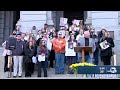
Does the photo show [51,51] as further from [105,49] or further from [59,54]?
[105,49]

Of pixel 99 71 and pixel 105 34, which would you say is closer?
pixel 99 71

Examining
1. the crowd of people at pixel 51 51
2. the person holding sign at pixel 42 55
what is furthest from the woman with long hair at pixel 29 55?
the person holding sign at pixel 42 55

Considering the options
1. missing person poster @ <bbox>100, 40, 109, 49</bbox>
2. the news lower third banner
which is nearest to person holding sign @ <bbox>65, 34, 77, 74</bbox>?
missing person poster @ <bbox>100, 40, 109, 49</bbox>

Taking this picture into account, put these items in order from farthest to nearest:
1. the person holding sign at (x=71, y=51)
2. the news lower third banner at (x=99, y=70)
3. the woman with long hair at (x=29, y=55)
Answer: the person holding sign at (x=71, y=51) < the woman with long hair at (x=29, y=55) < the news lower third banner at (x=99, y=70)

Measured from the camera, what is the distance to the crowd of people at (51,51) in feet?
39.3

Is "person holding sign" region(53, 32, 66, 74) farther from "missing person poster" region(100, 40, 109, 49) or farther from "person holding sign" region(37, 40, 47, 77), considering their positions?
"missing person poster" region(100, 40, 109, 49)

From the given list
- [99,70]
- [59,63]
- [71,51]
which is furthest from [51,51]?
[99,70]

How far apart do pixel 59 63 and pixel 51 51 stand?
64 centimetres

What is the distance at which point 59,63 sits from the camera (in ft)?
39.9

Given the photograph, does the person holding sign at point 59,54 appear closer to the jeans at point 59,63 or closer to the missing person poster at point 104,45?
the jeans at point 59,63
